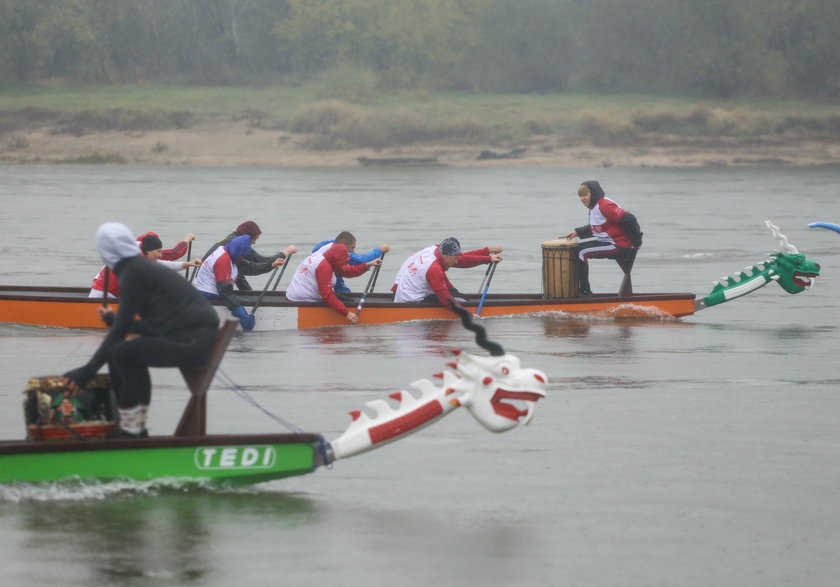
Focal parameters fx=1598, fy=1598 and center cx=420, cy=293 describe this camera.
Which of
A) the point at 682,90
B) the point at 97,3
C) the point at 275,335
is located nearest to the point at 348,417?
the point at 275,335

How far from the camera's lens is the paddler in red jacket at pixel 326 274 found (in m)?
17.0

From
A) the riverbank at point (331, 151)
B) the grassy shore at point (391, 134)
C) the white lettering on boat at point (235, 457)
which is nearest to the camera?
the white lettering on boat at point (235, 457)

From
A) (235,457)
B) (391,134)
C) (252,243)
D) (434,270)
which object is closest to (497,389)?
(235,457)

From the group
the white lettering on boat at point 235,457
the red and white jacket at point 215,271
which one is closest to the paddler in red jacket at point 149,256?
the red and white jacket at point 215,271

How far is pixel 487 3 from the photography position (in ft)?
269

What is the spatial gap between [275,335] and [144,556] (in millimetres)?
8547

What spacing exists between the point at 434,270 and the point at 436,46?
6037 cm

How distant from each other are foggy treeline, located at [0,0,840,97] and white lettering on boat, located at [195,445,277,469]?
2517 inches

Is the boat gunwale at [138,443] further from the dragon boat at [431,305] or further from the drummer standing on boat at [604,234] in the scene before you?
the drummer standing on boat at [604,234]

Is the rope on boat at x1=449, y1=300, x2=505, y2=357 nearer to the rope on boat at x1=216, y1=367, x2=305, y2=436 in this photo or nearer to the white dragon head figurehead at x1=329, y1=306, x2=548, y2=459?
the white dragon head figurehead at x1=329, y1=306, x2=548, y2=459

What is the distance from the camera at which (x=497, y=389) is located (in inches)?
349

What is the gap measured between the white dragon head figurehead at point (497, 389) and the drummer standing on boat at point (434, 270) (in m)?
8.01

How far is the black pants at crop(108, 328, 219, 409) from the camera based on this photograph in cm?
905

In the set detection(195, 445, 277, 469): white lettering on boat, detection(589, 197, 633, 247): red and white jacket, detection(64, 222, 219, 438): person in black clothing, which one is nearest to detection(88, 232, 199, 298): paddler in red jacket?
detection(589, 197, 633, 247): red and white jacket
